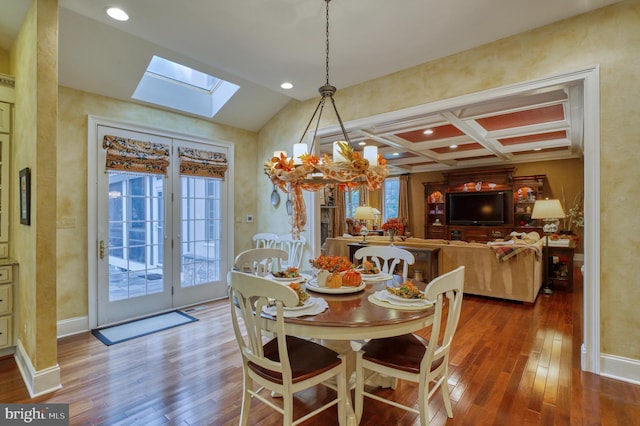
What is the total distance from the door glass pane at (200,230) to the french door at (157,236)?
0.04ft

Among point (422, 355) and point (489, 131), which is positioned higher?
point (489, 131)

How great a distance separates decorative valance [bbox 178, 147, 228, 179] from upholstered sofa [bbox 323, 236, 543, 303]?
309 centimetres

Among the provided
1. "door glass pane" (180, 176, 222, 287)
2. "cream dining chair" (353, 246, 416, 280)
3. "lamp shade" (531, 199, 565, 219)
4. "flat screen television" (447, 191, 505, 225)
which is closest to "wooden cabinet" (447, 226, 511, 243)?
"flat screen television" (447, 191, 505, 225)

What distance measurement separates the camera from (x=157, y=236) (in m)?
4.09

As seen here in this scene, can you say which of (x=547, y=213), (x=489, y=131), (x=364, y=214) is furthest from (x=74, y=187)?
(x=547, y=213)

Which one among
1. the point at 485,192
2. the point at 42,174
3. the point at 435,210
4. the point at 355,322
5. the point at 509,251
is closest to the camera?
the point at 355,322

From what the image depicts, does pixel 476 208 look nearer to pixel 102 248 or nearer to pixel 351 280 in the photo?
Result: pixel 351 280

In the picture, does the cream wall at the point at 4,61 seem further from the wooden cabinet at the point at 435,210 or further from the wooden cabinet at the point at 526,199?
the wooden cabinet at the point at 526,199

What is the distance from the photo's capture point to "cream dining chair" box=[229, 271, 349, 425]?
1.57 m

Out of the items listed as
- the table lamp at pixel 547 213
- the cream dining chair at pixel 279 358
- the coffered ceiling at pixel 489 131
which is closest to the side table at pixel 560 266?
the table lamp at pixel 547 213

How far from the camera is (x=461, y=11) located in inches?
98.4

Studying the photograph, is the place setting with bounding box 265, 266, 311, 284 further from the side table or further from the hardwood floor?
the side table

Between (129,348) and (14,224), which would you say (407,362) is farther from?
(14,224)

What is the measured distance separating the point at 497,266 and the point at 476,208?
437cm
